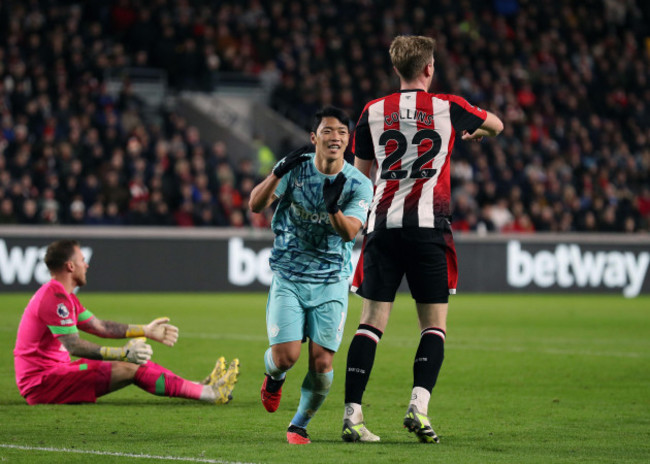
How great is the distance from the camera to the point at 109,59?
23734 millimetres

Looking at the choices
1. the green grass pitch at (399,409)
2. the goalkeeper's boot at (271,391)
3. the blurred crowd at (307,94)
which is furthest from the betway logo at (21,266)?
the goalkeeper's boot at (271,391)

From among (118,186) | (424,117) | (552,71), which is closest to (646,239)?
(552,71)

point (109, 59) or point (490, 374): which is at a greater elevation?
point (109, 59)

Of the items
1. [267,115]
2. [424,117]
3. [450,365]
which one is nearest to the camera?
[424,117]

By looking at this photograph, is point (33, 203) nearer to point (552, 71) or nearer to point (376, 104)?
point (376, 104)

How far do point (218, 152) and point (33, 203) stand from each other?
181 inches

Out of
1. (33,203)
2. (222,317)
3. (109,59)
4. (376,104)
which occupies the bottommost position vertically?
(222,317)

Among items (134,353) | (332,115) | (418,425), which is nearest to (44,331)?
(134,353)

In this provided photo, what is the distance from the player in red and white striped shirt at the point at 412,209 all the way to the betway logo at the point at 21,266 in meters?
13.5

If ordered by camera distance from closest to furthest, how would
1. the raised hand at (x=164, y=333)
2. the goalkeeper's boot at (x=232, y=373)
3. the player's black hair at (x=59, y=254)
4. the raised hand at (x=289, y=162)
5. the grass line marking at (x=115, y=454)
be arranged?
the grass line marking at (x=115, y=454), the raised hand at (x=289, y=162), the raised hand at (x=164, y=333), the player's black hair at (x=59, y=254), the goalkeeper's boot at (x=232, y=373)

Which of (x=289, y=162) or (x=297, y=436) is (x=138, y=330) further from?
(x=289, y=162)

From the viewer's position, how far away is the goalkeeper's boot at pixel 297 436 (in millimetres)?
5996

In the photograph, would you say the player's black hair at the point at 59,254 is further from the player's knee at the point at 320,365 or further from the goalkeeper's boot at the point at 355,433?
the goalkeeper's boot at the point at 355,433

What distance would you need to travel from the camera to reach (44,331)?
24.3ft
